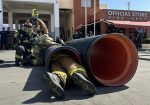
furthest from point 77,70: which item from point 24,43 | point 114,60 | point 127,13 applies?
point 127,13

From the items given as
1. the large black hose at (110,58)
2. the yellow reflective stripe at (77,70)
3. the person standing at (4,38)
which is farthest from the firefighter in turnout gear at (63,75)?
the person standing at (4,38)

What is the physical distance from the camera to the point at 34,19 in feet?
43.3

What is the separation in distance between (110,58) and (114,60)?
152mm

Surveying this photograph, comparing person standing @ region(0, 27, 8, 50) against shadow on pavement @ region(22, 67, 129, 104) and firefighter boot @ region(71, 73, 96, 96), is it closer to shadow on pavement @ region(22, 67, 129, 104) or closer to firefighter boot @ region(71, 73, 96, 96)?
shadow on pavement @ region(22, 67, 129, 104)

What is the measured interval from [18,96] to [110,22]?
26373mm

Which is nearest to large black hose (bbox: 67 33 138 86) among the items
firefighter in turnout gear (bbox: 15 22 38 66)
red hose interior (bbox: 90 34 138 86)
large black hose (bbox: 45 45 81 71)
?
red hose interior (bbox: 90 34 138 86)

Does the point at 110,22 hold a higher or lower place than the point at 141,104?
higher

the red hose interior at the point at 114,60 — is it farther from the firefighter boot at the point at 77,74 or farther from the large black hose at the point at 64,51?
the firefighter boot at the point at 77,74

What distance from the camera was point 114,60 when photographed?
857 centimetres

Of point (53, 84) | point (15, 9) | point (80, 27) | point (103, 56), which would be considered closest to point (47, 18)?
point (15, 9)

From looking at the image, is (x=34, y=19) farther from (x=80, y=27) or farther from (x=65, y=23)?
(x=65, y=23)

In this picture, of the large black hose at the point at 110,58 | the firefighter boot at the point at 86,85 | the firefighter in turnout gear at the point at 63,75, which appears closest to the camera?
the firefighter in turnout gear at the point at 63,75

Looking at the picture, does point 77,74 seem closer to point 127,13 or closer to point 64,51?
point 64,51

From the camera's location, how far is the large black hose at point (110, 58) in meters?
7.47
